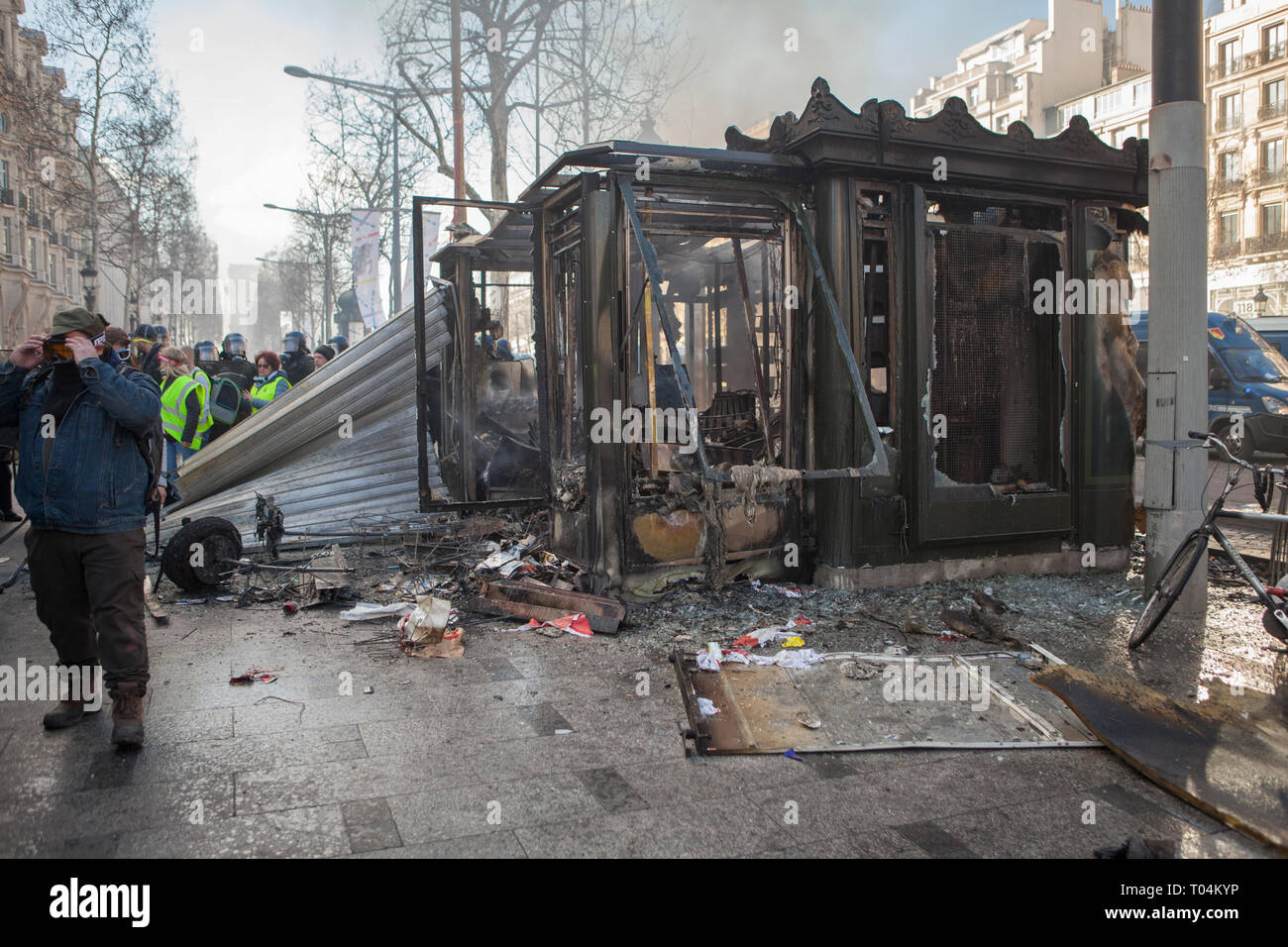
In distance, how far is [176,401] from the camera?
28.5ft

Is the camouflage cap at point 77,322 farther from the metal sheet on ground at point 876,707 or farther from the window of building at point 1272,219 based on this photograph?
the window of building at point 1272,219

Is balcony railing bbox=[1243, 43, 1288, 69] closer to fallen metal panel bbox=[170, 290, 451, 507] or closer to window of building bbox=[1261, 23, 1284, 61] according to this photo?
window of building bbox=[1261, 23, 1284, 61]

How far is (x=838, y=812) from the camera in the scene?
333cm

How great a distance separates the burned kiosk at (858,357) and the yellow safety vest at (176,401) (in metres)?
3.91

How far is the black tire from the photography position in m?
6.64

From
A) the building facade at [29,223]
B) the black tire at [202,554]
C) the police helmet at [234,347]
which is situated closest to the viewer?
the black tire at [202,554]

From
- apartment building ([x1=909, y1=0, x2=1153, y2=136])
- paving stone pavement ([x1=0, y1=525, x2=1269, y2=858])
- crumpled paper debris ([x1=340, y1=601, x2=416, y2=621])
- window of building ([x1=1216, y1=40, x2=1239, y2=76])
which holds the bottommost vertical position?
paving stone pavement ([x1=0, y1=525, x2=1269, y2=858])

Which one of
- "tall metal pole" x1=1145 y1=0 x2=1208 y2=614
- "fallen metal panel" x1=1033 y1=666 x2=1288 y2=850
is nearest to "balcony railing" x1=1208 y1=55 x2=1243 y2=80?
"tall metal pole" x1=1145 y1=0 x2=1208 y2=614

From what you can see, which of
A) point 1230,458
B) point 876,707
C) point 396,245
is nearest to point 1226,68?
point 396,245

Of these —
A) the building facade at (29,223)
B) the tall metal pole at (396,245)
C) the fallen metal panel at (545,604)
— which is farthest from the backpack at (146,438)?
the building facade at (29,223)

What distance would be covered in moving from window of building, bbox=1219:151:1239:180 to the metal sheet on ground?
4671cm

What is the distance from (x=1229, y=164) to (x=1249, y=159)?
119 centimetres

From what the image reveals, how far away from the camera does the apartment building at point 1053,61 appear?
177ft

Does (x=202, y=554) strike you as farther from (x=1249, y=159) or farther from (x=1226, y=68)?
(x=1226, y=68)
